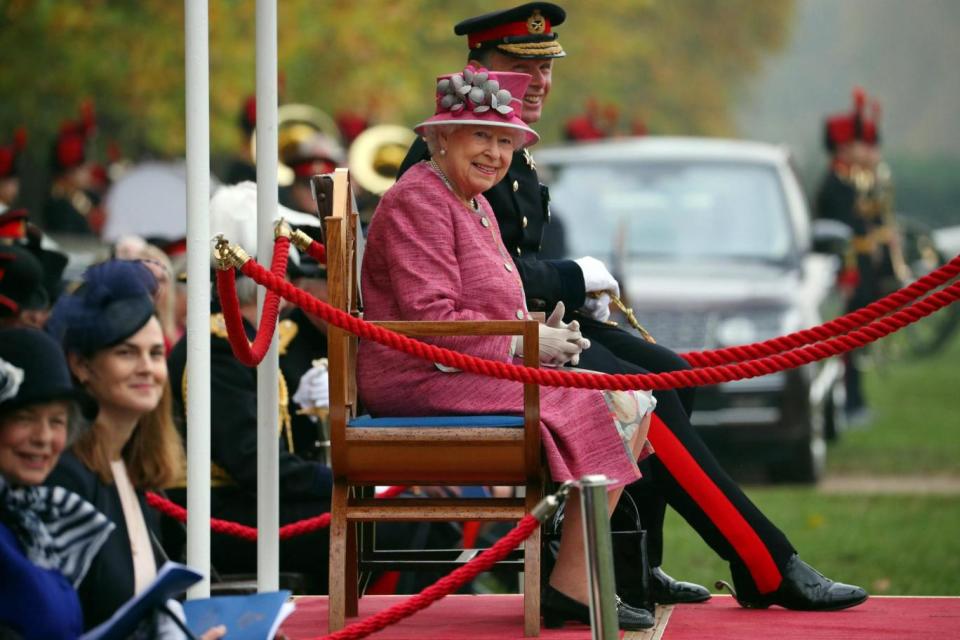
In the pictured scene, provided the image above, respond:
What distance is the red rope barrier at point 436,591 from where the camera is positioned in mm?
5473

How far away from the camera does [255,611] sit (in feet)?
17.1

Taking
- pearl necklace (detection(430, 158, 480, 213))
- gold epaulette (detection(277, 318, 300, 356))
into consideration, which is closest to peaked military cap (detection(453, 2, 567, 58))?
pearl necklace (detection(430, 158, 480, 213))

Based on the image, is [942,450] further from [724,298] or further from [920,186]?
[920,186]

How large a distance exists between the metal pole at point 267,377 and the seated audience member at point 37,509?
3.01ft

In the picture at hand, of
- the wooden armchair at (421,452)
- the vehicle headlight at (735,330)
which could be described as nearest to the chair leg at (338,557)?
the wooden armchair at (421,452)

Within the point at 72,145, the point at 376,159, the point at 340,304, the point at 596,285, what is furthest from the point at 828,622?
the point at 72,145

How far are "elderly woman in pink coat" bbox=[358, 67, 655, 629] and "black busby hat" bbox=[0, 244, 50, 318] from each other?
2.37 m

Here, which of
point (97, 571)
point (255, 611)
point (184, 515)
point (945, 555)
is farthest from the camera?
point (945, 555)

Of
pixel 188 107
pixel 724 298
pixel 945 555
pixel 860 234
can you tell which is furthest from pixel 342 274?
pixel 860 234

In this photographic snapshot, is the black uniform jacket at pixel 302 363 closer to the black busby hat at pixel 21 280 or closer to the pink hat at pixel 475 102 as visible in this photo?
the black busby hat at pixel 21 280

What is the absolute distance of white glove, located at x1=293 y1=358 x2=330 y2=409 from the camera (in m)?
7.84

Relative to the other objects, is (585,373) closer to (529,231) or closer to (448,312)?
(448,312)

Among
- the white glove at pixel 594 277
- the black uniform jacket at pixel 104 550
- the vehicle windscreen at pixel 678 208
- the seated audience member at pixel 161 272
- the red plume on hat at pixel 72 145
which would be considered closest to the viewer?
the black uniform jacket at pixel 104 550

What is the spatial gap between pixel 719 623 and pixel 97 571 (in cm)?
189
